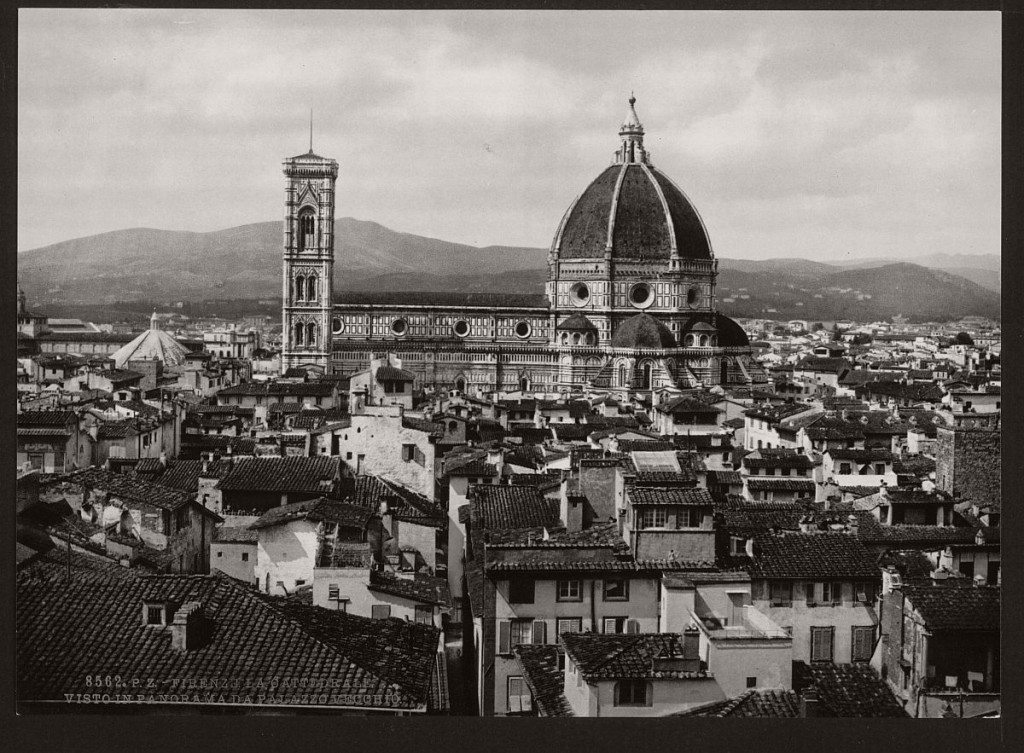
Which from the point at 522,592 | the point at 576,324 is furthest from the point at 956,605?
the point at 576,324

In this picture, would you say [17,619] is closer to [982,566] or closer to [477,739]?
[477,739]

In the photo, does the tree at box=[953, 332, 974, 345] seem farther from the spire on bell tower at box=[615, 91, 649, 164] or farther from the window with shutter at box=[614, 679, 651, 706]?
the window with shutter at box=[614, 679, 651, 706]

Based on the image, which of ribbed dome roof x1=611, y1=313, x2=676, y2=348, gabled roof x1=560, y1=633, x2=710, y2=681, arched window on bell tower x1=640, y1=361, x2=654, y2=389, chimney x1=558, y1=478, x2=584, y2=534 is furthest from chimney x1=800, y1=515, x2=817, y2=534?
ribbed dome roof x1=611, y1=313, x2=676, y2=348

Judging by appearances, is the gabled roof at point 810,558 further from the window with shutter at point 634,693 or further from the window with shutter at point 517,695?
the window with shutter at point 634,693

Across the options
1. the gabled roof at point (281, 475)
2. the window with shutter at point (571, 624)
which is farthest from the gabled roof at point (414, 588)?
the gabled roof at point (281, 475)

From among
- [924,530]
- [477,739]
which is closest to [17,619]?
[477,739]

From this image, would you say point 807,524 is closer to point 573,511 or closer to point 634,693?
point 573,511
